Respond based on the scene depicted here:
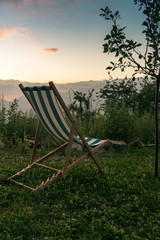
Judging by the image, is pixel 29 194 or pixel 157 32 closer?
pixel 29 194

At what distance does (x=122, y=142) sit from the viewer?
266 inches

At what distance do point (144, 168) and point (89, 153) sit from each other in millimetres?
1421

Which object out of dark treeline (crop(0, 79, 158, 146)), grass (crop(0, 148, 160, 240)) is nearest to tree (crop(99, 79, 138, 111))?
dark treeline (crop(0, 79, 158, 146))

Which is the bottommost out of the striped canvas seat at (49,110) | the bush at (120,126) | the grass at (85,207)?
the grass at (85,207)

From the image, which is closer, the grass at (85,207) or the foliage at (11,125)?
the grass at (85,207)

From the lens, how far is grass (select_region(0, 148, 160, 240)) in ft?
8.65

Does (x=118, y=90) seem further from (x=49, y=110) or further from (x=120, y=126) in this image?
(x=49, y=110)

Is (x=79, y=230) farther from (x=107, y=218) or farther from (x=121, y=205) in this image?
(x=121, y=205)

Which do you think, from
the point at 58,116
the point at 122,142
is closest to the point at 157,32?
the point at 58,116

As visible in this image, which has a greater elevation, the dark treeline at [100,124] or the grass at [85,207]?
the dark treeline at [100,124]

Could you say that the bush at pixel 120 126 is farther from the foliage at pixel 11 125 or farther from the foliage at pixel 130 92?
the foliage at pixel 130 92

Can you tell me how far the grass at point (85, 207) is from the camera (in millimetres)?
2637

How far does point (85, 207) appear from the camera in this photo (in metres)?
3.21

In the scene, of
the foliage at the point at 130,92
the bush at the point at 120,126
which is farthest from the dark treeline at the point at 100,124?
the foliage at the point at 130,92
